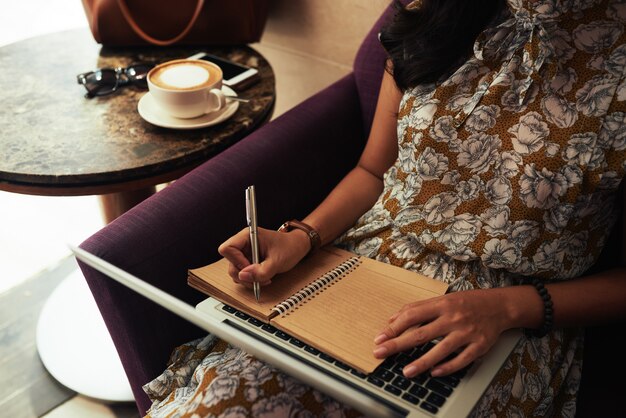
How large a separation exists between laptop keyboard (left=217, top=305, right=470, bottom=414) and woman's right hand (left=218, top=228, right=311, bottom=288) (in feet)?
0.33

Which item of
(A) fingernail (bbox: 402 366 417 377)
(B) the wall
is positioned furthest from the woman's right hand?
(B) the wall

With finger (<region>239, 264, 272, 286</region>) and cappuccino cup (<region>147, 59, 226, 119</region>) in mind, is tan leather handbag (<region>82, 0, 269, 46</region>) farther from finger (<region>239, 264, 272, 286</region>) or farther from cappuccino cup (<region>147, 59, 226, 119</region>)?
finger (<region>239, 264, 272, 286</region>)

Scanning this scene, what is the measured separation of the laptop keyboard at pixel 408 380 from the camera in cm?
70

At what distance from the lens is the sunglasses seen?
121 centimetres

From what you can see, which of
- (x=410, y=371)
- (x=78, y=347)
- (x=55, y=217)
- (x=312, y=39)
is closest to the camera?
(x=410, y=371)

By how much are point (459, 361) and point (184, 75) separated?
2.40 ft

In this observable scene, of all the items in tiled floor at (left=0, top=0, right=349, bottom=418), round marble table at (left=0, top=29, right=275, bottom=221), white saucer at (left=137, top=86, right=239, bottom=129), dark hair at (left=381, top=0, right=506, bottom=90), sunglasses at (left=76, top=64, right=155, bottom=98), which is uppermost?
dark hair at (left=381, top=0, right=506, bottom=90)

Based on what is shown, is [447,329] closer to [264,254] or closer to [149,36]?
[264,254]

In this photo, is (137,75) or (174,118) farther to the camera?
(137,75)

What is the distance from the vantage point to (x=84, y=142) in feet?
3.54

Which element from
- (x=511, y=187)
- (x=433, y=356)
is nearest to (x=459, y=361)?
(x=433, y=356)

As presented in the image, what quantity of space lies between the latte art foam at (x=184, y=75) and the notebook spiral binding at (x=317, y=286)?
0.44 m

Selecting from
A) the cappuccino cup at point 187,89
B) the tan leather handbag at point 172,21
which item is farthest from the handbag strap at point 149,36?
the cappuccino cup at point 187,89

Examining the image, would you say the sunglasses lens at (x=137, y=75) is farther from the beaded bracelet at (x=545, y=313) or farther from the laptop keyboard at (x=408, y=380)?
the beaded bracelet at (x=545, y=313)
